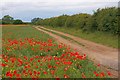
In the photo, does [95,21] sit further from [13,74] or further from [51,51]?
[13,74]

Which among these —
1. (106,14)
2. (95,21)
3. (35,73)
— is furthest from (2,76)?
(95,21)

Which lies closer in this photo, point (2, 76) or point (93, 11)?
point (2, 76)

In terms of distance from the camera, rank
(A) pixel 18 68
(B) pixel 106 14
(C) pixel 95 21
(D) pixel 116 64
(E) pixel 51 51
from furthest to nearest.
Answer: (C) pixel 95 21 → (B) pixel 106 14 → (E) pixel 51 51 → (D) pixel 116 64 → (A) pixel 18 68

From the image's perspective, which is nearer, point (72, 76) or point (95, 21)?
point (72, 76)

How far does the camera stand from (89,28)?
25.9 m

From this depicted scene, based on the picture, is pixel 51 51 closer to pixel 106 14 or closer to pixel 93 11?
pixel 106 14

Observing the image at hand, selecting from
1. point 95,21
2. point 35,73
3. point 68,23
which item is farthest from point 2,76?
point 68,23

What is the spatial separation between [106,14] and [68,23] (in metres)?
21.7

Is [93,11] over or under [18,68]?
over

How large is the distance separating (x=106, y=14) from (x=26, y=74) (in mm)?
16289

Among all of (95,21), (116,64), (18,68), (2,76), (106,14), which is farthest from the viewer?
(95,21)

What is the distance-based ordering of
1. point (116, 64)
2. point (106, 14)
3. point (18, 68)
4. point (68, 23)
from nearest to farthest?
point (18, 68)
point (116, 64)
point (106, 14)
point (68, 23)

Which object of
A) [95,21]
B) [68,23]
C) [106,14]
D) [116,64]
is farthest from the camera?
[68,23]

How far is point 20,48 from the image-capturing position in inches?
381
